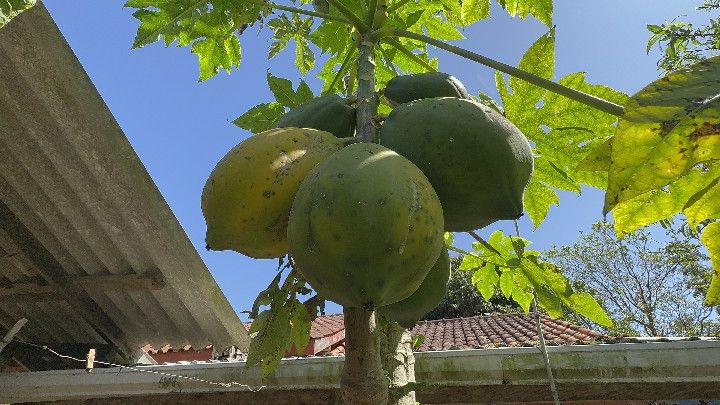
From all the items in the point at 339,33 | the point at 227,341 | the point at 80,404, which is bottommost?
the point at 80,404

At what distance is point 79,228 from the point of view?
11.4ft

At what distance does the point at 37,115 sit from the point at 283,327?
2.26 meters

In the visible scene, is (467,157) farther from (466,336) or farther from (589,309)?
(466,336)

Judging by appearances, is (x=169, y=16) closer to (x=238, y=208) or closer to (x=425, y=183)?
(x=238, y=208)

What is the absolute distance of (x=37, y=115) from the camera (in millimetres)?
2865

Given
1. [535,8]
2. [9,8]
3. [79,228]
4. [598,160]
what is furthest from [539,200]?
[79,228]

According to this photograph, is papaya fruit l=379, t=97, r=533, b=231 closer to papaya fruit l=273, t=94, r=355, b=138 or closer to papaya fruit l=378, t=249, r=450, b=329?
papaya fruit l=378, t=249, r=450, b=329

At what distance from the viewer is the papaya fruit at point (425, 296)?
1201mm

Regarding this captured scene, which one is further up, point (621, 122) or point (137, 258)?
point (137, 258)

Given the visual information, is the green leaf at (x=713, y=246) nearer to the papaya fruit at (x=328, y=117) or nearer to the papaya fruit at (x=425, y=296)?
the papaya fruit at (x=425, y=296)

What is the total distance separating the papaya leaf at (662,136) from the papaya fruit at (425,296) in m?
0.47

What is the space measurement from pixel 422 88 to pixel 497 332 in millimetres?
6160

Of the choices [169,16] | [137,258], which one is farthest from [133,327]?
[169,16]

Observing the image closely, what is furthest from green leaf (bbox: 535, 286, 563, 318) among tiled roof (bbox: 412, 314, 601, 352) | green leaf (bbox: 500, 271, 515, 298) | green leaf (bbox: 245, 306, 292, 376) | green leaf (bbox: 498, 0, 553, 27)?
tiled roof (bbox: 412, 314, 601, 352)
